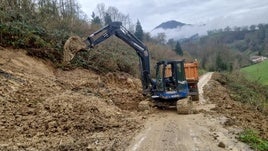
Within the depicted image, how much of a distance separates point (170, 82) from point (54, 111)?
6.08 meters

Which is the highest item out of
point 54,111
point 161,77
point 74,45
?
point 74,45

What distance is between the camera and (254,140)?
10406 millimetres

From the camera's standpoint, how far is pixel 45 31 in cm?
2359

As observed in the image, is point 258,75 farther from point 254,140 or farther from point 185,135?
point 254,140

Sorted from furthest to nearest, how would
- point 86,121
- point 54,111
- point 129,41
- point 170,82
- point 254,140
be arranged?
point 129,41
point 170,82
point 54,111
point 86,121
point 254,140

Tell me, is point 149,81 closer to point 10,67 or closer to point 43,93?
point 43,93

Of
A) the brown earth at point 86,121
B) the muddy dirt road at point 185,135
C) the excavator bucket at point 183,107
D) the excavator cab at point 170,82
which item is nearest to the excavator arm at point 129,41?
the excavator cab at point 170,82

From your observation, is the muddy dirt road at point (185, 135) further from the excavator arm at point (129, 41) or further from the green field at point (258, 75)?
the green field at point (258, 75)

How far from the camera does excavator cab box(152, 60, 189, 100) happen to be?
16.8 metres

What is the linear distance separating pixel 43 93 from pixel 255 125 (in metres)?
8.81

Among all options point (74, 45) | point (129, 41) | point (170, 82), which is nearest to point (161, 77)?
point (170, 82)

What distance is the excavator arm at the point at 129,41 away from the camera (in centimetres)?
1755

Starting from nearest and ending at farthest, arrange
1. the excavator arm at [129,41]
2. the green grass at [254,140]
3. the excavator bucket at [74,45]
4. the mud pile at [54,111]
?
the green grass at [254,140]
the mud pile at [54,111]
the excavator arm at [129,41]
the excavator bucket at [74,45]

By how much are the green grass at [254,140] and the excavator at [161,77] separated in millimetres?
5065
